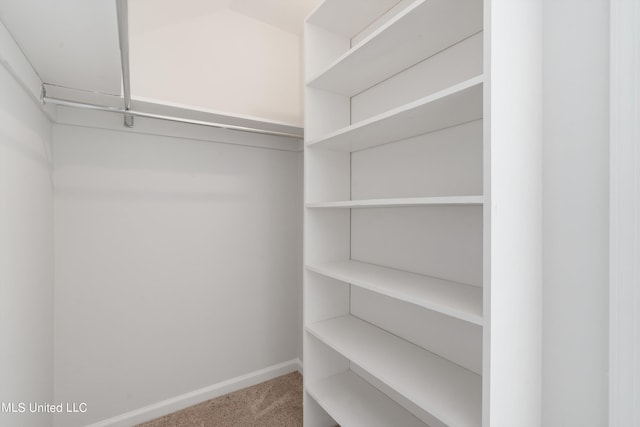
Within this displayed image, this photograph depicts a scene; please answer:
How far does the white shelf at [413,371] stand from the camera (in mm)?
897

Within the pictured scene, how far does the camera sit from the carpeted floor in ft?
5.40

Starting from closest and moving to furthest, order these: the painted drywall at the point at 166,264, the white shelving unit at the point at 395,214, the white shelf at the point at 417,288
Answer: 1. the white shelf at the point at 417,288
2. the white shelving unit at the point at 395,214
3. the painted drywall at the point at 166,264

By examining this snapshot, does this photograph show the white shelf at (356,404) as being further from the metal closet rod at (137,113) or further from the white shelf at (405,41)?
the white shelf at (405,41)

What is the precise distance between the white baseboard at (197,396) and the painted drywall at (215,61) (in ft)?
5.74

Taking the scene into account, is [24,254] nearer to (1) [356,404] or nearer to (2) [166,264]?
(2) [166,264]

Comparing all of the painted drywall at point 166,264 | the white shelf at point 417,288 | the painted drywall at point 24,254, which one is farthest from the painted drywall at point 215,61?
the white shelf at point 417,288

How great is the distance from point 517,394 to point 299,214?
1.64 metres

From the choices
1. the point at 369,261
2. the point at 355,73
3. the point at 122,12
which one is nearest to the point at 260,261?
the point at 369,261

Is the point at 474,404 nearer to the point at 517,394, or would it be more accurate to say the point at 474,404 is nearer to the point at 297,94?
the point at 517,394

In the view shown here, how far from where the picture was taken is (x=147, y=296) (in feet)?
5.55

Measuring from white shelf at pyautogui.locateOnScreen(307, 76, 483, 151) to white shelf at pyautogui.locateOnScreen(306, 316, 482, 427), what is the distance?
964 mm

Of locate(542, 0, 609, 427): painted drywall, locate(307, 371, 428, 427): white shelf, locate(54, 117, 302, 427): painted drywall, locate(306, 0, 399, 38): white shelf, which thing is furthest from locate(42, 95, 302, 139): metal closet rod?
locate(307, 371, 428, 427): white shelf

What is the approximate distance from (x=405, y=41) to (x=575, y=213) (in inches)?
33.4

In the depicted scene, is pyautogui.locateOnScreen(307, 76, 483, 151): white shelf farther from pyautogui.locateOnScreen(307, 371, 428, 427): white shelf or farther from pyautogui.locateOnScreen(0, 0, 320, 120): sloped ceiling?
pyautogui.locateOnScreen(307, 371, 428, 427): white shelf
